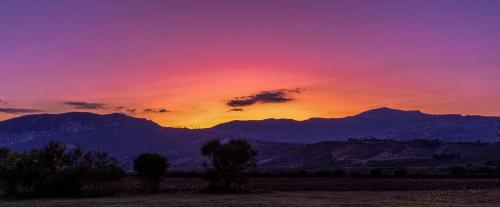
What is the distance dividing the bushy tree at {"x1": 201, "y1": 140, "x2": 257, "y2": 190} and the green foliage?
10030 millimetres

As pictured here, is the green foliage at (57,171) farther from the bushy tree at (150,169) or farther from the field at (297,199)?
the field at (297,199)

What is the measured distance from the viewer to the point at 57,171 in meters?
64.9

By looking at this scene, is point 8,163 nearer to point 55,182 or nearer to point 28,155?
point 28,155

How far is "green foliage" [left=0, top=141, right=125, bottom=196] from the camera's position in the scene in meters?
64.2

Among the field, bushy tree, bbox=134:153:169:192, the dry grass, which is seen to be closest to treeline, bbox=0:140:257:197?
bushy tree, bbox=134:153:169:192

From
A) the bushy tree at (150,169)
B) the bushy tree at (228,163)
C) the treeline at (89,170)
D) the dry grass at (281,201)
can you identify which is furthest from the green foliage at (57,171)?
the bushy tree at (228,163)

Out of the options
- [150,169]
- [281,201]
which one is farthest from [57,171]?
[281,201]

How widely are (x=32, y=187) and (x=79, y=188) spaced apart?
15.8ft

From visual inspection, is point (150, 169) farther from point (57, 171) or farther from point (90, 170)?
point (57, 171)

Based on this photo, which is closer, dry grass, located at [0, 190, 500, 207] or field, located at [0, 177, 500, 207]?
dry grass, located at [0, 190, 500, 207]

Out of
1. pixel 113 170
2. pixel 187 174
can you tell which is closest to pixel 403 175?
pixel 187 174

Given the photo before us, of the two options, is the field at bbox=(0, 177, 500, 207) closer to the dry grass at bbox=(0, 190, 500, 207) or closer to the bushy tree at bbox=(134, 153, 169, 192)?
the dry grass at bbox=(0, 190, 500, 207)

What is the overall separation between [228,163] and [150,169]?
8746 millimetres

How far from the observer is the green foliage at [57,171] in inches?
2527
